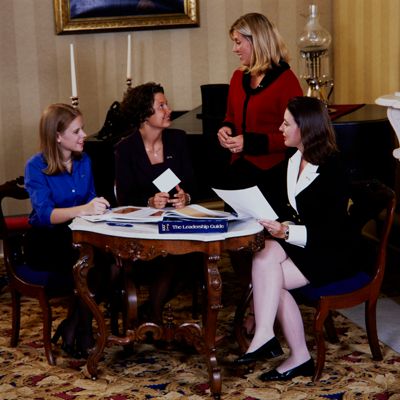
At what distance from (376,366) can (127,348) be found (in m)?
1.26

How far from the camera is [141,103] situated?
14.2 ft

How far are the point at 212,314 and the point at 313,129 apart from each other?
99 cm

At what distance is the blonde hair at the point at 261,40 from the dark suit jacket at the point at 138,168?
2.04 ft

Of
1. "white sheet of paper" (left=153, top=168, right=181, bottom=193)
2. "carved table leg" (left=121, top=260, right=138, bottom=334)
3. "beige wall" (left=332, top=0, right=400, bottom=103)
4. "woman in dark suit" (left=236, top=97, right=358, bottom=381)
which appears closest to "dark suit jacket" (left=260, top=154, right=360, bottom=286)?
"woman in dark suit" (left=236, top=97, right=358, bottom=381)

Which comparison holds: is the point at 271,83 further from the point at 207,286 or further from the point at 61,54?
the point at 61,54

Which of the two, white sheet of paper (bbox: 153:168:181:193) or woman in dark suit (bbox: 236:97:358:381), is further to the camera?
white sheet of paper (bbox: 153:168:181:193)

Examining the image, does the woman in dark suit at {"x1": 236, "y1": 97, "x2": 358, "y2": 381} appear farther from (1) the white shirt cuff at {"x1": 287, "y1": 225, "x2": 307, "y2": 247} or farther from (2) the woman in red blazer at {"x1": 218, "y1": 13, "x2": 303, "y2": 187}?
(2) the woman in red blazer at {"x1": 218, "y1": 13, "x2": 303, "y2": 187}

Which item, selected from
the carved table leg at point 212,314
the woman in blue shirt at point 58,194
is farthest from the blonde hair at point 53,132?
the carved table leg at point 212,314

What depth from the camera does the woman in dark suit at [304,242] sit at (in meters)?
3.77

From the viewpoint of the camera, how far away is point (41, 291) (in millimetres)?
4172

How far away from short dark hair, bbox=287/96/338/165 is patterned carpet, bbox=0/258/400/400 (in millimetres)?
982

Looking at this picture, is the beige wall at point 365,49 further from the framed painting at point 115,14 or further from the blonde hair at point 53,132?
the blonde hair at point 53,132

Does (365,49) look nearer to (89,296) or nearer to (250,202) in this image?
(250,202)

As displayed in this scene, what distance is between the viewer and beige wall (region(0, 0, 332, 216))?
7207 millimetres
